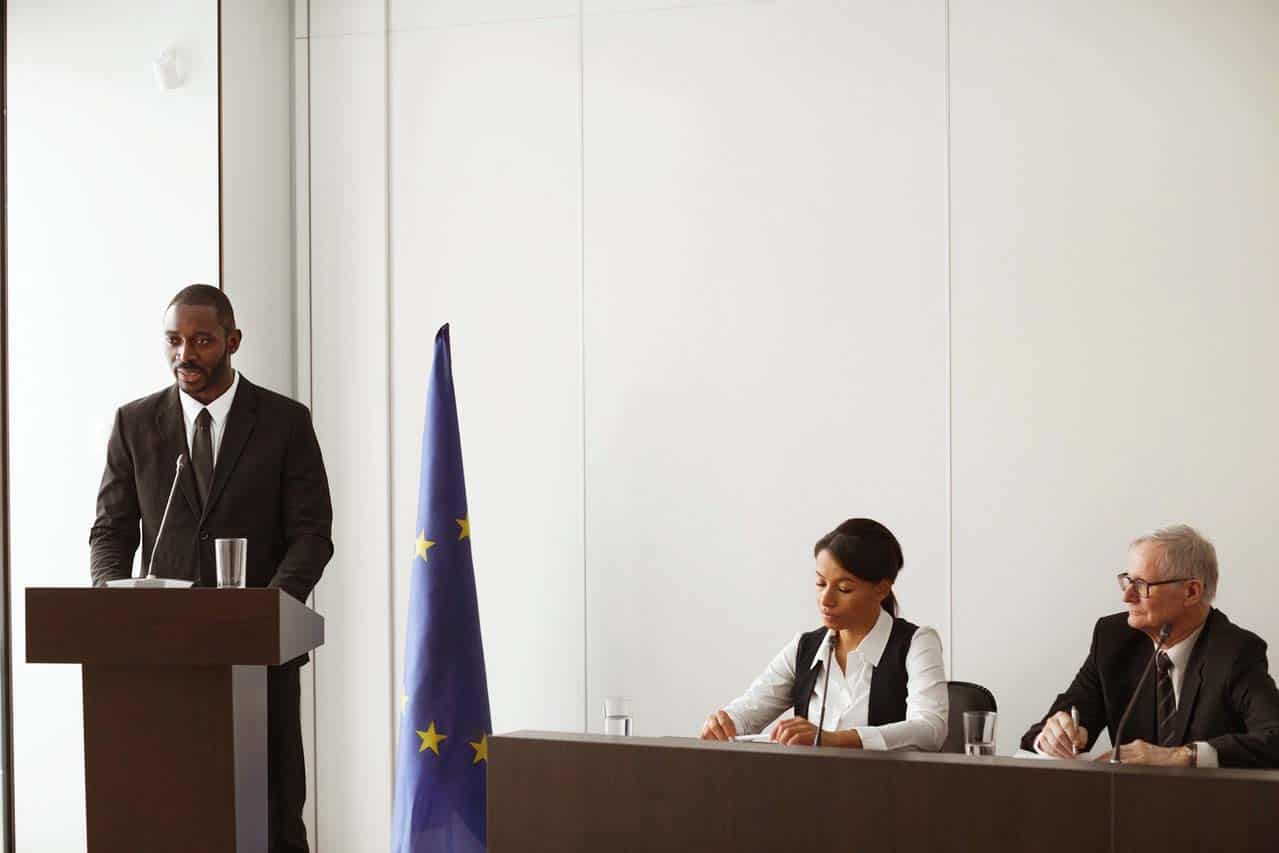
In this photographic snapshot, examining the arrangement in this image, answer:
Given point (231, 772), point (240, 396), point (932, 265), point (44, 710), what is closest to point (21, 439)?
point (44, 710)

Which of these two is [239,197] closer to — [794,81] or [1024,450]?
[794,81]

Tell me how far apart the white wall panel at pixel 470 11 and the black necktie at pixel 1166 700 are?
10.2 ft

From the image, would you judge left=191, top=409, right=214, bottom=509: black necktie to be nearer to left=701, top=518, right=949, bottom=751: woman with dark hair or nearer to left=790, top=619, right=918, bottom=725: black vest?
left=701, top=518, right=949, bottom=751: woman with dark hair

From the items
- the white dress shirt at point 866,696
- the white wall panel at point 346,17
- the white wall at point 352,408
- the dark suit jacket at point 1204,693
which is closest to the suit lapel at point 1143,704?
the dark suit jacket at point 1204,693

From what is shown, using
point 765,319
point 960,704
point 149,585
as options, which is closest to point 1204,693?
point 960,704

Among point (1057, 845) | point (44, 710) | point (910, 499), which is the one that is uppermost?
point (910, 499)

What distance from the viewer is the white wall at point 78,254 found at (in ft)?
16.1

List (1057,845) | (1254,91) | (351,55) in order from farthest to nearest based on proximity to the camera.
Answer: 1. (351,55)
2. (1254,91)
3. (1057,845)

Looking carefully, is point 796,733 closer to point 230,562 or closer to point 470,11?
point 230,562

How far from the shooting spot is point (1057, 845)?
2.35 meters

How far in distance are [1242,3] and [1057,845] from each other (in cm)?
333

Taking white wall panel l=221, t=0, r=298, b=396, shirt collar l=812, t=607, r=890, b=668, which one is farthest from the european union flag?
shirt collar l=812, t=607, r=890, b=668

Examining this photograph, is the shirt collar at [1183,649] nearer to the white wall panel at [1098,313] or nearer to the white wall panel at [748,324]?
the white wall panel at [1098,313]

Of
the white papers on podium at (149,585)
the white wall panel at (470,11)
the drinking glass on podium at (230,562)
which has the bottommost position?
the white papers on podium at (149,585)
